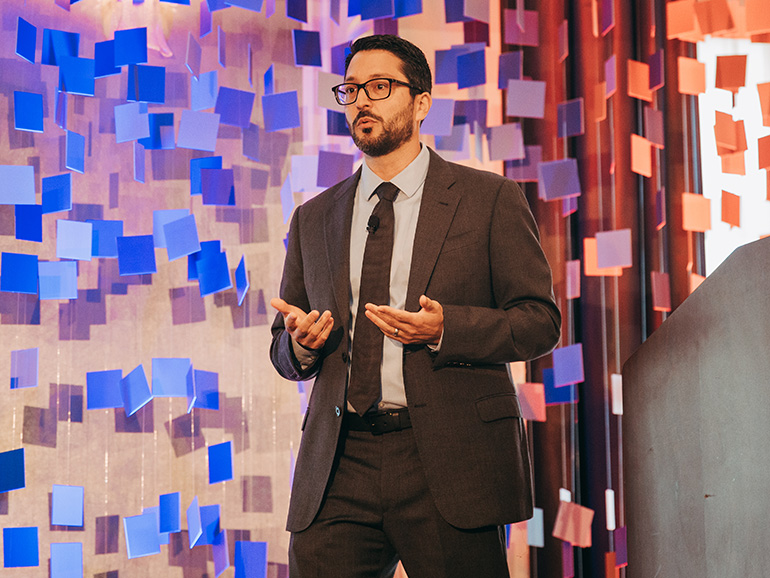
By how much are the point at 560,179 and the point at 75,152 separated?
5.04 feet

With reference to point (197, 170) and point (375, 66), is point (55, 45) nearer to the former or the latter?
point (197, 170)

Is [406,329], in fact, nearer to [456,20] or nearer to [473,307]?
[473,307]

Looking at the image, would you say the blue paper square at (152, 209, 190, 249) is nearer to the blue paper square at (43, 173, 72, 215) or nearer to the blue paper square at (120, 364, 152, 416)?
the blue paper square at (43, 173, 72, 215)

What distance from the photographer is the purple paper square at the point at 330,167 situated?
7.84 ft

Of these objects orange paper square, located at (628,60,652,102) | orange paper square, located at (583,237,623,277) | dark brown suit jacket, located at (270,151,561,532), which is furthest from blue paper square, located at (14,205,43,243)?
orange paper square, located at (628,60,652,102)

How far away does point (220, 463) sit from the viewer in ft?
7.61

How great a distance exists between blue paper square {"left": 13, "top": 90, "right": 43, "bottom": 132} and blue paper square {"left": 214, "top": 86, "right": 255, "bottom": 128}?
1.75 feet

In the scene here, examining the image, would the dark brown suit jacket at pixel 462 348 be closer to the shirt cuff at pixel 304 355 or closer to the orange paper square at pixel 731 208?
the shirt cuff at pixel 304 355

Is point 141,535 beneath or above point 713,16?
beneath

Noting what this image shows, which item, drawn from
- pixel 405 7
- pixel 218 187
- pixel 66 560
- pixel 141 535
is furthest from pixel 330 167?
pixel 66 560

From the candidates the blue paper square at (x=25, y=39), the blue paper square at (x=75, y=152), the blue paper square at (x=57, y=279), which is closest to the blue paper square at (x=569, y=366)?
the blue paper square at (x=57, y=279)

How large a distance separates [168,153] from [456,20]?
1.04 metres

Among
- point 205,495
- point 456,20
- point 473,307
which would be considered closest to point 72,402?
point 205,495

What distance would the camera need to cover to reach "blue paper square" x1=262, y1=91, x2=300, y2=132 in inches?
95.1
